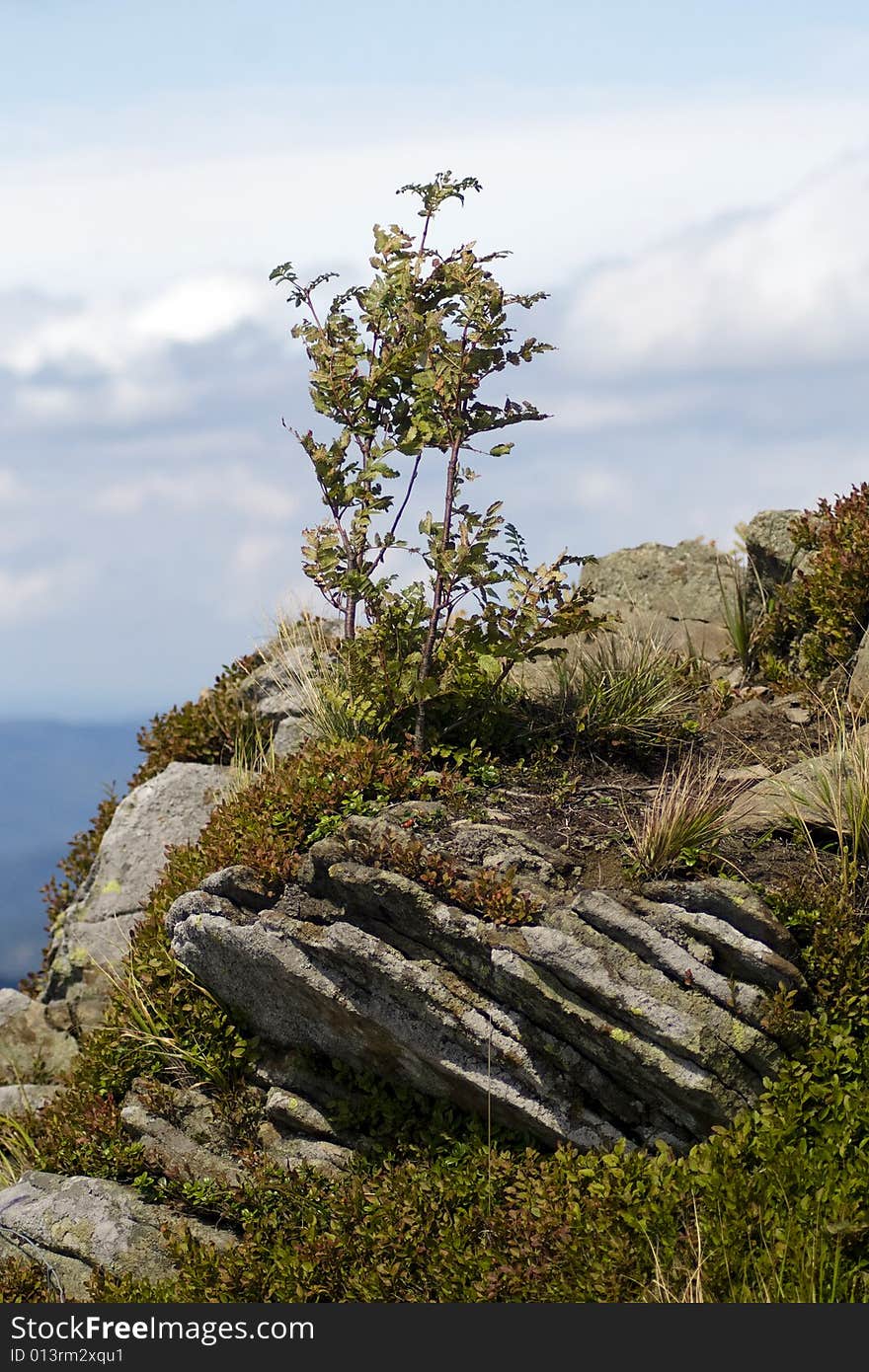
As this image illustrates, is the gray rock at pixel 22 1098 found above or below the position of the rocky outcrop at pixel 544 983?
below

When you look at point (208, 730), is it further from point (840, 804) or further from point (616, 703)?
point (840, 804)

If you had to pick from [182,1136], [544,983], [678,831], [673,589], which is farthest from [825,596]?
[182,1136]

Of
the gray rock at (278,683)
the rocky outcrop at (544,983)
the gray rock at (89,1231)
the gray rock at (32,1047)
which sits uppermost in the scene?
the gray rock at (278,683)

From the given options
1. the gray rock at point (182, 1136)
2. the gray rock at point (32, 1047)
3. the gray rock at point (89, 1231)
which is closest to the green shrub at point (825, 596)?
the gray rock at point (182, 1136)

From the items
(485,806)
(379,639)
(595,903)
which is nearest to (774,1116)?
(595,903)

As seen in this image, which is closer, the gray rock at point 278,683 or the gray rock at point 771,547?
the gray rock at point 278,683

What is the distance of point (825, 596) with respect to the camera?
1288 centimetres

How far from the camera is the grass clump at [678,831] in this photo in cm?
822

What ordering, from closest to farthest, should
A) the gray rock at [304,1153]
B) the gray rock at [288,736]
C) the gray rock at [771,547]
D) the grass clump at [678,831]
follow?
1. the grass clump at [678,831]
2. the gray rock at [304,1153]
3. the gray rock at [288,736]
4. the gray rock at [771,547]

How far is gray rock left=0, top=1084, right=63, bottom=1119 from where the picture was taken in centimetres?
1146

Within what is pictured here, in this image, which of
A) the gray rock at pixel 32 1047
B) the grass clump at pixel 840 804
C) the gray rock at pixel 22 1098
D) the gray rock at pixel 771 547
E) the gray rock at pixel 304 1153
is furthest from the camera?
the gray rock at pixel 771 547

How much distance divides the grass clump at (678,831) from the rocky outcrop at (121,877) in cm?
564

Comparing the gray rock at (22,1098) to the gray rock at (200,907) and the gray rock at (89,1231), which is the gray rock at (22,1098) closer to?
the gray rock at (89,1231)

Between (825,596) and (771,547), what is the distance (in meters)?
1.90
